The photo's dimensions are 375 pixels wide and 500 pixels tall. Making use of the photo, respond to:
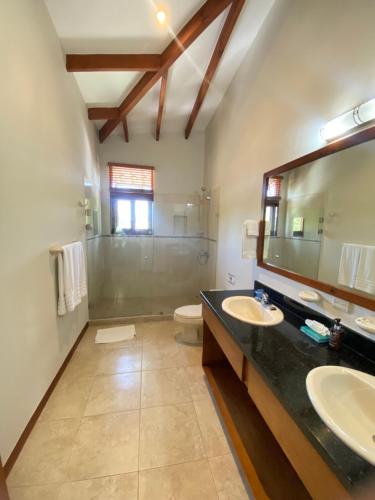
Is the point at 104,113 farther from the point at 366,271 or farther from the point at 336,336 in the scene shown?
the point at 336,336

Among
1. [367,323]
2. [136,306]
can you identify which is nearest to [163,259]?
[136,306]

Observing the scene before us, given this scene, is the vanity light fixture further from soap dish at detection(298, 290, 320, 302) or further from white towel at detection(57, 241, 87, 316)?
white towel at detection(57, 241, 87, 316)

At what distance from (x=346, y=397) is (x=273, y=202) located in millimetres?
1387

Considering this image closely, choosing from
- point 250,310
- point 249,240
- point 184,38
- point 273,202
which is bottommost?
point 250,310

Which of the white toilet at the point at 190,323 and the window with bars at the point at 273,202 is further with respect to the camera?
the white toilet at the point at 190,323

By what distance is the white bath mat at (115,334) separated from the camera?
8.48ft

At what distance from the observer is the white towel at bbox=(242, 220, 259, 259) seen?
1.95m

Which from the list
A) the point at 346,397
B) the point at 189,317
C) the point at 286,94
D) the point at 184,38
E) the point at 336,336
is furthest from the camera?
the point at 189,317

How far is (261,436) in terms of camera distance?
1407 mm

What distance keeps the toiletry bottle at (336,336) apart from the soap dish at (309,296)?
0.20m

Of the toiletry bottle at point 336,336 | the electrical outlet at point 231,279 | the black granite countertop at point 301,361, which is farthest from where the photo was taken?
the electrical outlet at point 231,279

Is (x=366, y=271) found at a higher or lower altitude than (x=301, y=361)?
higher

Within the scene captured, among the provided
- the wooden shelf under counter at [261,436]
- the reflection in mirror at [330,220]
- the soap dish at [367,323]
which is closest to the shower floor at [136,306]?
the wooden shelf under counter at [261,436]

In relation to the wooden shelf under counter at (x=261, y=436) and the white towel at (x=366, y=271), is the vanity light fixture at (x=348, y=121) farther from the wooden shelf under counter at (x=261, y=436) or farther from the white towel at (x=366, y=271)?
the wooden shelf under counter at (x=261, y=436)
